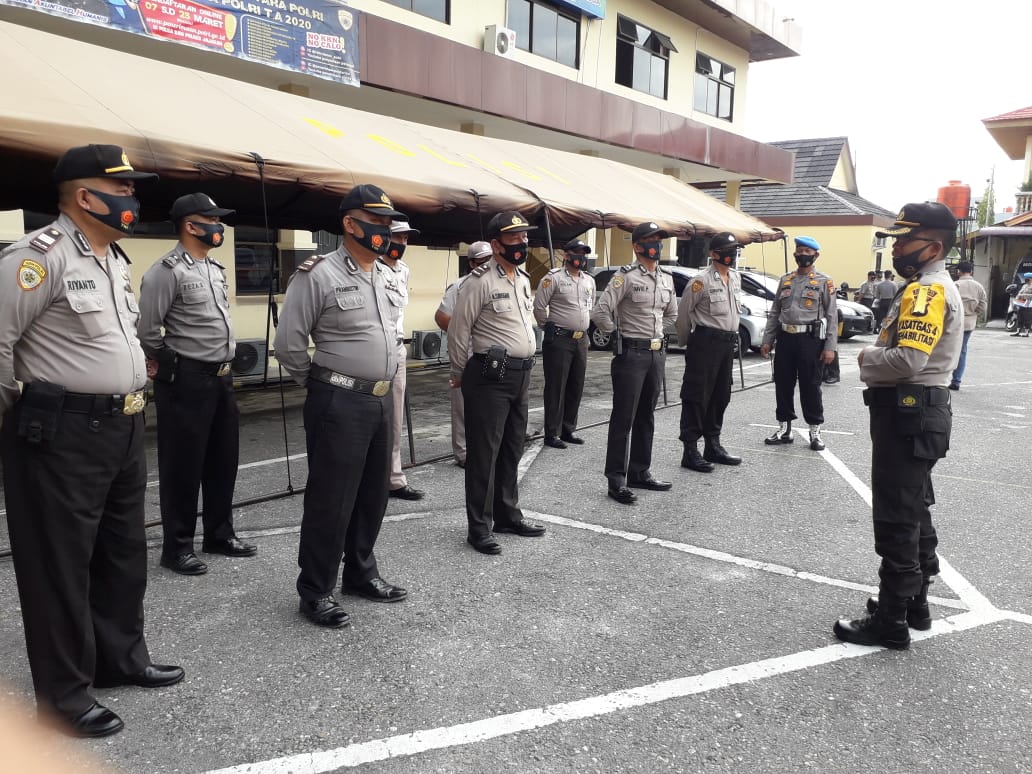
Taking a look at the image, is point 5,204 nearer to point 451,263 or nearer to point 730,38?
point 451,263

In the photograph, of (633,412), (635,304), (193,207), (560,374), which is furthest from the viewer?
(560,374)

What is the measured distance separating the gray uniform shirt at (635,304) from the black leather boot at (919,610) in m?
2.78

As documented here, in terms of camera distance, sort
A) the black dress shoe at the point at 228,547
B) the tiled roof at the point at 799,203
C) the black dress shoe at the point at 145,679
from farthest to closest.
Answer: the tiled roof at the point at 799,203
the black dress shoe at the point at 228,547
the black dress shoe at the point at 145,679

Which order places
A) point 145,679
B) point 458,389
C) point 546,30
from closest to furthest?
point 145,679
point 458,389
point 546,30

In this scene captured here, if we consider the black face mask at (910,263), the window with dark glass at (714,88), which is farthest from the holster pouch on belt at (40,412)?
the window with dark glass at (714,88)

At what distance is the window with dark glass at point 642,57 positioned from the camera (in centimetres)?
1627

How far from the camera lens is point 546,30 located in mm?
14344

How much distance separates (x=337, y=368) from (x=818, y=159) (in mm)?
35030

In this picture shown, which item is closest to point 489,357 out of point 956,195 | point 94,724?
point 94,724

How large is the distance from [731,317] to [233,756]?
5.16 m

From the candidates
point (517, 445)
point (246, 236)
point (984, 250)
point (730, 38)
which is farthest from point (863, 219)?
point (517, 445)

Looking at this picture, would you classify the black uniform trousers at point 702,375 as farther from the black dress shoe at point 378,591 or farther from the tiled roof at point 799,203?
the tiled roof at point 799,203

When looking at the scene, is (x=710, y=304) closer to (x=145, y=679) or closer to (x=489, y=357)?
(x=489, y=357)

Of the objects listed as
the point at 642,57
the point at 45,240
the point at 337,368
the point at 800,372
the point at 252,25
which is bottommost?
the point at 800,372
